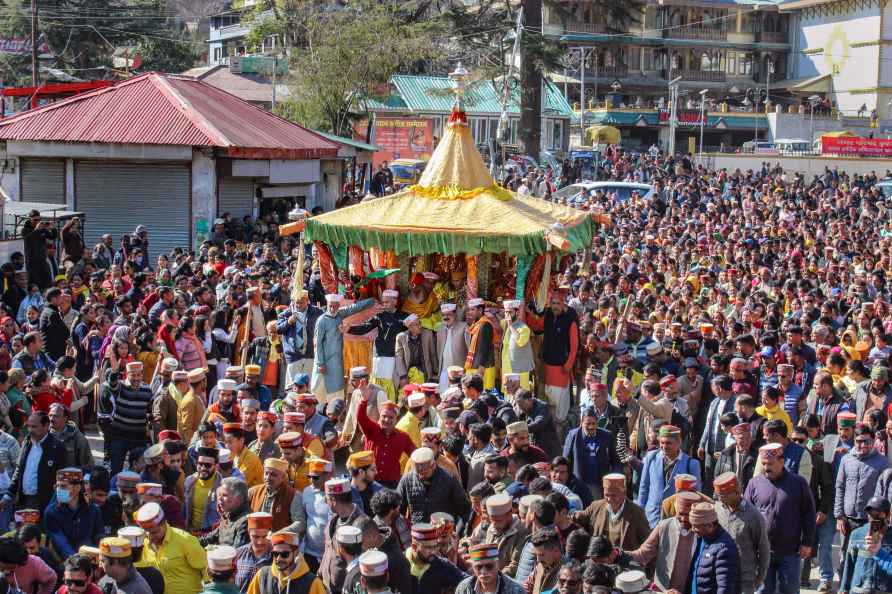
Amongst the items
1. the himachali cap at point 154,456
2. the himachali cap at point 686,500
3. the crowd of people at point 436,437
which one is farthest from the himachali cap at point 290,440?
the himachali cap at point 686,500

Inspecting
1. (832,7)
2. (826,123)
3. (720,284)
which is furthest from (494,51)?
(832,7)

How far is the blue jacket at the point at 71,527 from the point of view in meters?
8.12

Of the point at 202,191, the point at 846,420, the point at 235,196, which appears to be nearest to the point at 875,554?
the point at 846,420

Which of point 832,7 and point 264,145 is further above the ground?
point 832,7

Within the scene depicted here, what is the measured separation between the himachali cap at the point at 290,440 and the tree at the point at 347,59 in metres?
26.2

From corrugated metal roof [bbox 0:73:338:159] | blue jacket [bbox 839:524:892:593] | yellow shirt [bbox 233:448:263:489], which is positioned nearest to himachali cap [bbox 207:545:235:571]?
yellow shirt [bbox 233:448:263:489]

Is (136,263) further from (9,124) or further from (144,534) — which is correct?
(144,534)

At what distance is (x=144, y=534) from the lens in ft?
23.7

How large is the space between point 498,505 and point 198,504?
7.51ft

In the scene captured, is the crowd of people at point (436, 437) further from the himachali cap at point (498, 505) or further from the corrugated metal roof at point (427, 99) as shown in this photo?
the corrugated metal roof at point (427, 99)

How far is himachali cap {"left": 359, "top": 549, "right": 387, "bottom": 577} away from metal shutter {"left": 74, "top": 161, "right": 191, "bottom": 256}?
19.0 metres

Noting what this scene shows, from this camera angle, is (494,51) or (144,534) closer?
(144,534)

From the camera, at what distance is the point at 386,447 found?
9227 mm

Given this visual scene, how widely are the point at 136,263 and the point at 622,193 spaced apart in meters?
17.1
